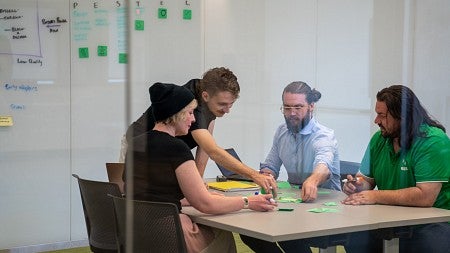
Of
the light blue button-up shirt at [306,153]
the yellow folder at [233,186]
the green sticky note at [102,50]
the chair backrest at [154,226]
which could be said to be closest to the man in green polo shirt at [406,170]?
the light blue button-up shirt at [306,153]

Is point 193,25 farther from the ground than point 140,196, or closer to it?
farther from the ground

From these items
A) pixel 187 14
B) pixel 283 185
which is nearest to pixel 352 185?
pixel 283 185

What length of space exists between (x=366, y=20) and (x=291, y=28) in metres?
0.50

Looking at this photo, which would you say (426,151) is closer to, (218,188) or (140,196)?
(218,188)

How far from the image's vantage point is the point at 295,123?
4.73 m

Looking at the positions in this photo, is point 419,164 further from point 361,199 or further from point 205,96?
point 205,96

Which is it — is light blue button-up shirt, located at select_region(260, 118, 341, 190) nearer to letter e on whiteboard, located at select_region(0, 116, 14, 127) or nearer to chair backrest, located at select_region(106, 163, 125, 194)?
chair backrest, located at select_region(106, 163, 125, 194)

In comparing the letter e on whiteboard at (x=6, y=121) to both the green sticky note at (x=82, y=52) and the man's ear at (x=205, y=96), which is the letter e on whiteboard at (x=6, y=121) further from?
the man's ear at (x=205, y=96)

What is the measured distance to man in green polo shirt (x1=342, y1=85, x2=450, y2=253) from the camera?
379cm

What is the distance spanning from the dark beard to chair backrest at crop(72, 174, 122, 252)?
132 centimetres

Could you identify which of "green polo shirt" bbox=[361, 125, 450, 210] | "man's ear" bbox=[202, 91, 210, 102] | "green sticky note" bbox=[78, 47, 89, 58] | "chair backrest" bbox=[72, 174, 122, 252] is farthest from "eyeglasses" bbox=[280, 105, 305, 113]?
"green sticky note" bbox=[78, 47, 89, 58]

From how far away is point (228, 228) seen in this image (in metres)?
3.36

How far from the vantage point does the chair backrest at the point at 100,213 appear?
3.93m

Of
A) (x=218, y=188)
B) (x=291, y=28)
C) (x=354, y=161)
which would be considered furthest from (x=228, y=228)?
(x=291, y=28)
